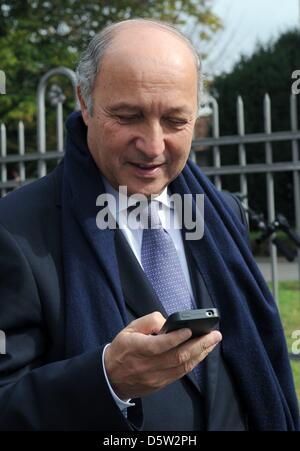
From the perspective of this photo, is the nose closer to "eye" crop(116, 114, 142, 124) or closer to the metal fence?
"eye" crop(116, 114, 142, 124)

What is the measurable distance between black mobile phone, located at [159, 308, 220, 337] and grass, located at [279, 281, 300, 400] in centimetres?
354

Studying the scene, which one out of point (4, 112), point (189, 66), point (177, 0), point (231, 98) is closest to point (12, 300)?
point (189, 66)

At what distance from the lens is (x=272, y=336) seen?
1.90m

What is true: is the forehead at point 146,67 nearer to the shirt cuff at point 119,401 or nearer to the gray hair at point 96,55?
the gray hair at point 96,55

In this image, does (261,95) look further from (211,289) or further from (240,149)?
(211,289)

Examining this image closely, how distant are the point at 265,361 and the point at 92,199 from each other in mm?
553

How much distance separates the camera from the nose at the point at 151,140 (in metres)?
1.65

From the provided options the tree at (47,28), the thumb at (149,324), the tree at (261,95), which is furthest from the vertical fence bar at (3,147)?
the tree at (261,95)

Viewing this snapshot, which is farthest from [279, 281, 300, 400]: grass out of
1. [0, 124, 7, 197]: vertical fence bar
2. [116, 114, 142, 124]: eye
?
[116, 114, 142, 124]: eye

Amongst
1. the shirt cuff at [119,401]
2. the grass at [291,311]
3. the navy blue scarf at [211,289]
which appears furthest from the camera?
the grass at [291,311]

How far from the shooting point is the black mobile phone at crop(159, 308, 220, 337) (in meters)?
1.26

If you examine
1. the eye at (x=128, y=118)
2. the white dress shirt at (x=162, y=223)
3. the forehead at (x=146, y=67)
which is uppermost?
the forehead at (x=146, y=67)

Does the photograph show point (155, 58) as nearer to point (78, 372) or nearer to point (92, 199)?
point (92, 199)

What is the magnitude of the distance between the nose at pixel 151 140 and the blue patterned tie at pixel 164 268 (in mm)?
197
